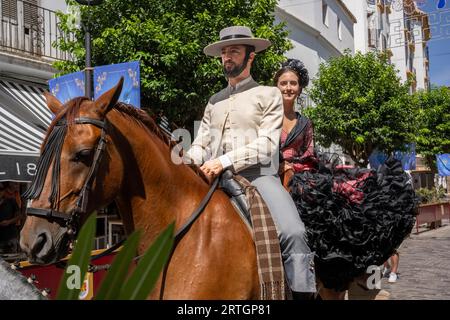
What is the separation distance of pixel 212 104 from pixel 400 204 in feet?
5.57

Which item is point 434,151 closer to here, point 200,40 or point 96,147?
point 200,40

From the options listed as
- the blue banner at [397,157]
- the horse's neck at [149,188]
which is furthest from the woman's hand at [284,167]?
the blue banner at [397,157]

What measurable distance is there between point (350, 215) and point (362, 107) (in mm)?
16953

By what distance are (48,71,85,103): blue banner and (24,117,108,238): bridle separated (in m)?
5.12

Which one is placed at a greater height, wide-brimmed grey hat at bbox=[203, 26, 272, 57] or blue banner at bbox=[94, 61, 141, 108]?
blue banner at bbox=[94, 61, 141, 108]

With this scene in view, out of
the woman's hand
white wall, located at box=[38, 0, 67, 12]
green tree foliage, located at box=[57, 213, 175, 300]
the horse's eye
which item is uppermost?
white wall, located at box=[38, 0, 67, 12]

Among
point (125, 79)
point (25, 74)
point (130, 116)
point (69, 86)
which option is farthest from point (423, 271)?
point (25, 74)

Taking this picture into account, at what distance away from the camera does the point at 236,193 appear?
10.6ft

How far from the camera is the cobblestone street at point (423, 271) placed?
8.48m

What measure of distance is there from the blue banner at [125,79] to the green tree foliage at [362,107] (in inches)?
542

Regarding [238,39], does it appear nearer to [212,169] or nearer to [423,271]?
[212,169]

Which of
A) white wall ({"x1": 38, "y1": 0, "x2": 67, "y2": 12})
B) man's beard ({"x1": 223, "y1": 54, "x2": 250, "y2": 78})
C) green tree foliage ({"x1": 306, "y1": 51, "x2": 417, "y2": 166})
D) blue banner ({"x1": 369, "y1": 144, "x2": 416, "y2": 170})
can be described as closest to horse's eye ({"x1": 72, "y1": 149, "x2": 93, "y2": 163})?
man's beard ({"x1": 223, "y1": 54, "x2": 250, "y2": 78})

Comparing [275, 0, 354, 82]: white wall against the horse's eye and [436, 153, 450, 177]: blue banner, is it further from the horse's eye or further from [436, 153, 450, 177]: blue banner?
the horse's eye

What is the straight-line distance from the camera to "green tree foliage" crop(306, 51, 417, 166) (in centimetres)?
1950
